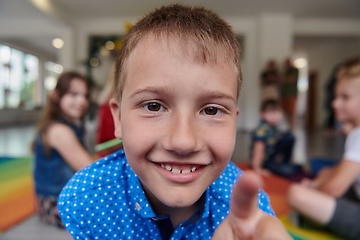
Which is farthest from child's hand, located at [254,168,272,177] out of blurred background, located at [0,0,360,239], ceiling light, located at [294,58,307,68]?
ceiling light, located at [294,58,307,68]

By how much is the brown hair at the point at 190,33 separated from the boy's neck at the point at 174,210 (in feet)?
0.74

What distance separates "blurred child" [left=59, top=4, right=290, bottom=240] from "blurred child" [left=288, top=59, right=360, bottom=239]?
2.46ft

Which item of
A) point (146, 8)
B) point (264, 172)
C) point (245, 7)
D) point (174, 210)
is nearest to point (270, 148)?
point (264, 172)

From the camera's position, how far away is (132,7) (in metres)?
4.92

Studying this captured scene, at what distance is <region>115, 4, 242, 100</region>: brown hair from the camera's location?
401mm

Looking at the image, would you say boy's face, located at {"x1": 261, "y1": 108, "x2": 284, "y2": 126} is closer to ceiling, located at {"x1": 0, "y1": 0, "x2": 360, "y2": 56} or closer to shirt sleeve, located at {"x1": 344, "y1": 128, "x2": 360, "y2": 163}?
shirt sleeve, located at {"x1": 344, "y1": 128, "x2": 360, "y2": 163}

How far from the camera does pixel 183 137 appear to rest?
36 cm

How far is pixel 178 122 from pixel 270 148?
2.03 m

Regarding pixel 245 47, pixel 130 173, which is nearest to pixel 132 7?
pixel 245 47

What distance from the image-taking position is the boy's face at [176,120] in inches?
14.6

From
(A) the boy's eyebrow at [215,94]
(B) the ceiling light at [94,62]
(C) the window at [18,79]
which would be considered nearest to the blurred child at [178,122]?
(A) the boy's eyebrow at [215,94]

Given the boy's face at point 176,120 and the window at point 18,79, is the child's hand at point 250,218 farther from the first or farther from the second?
the window at point 18,79

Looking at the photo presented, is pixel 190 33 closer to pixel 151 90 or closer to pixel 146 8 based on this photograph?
pixel 151 90

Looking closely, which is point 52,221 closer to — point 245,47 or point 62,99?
point 62,99
